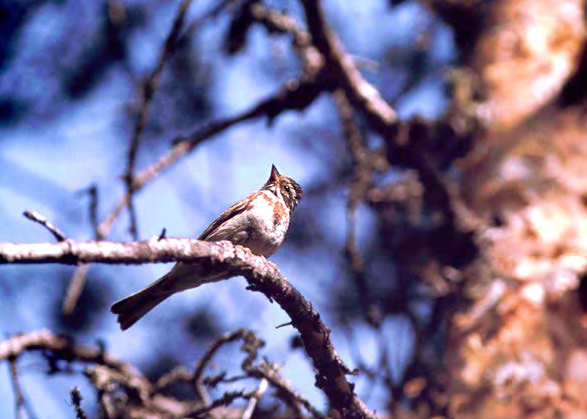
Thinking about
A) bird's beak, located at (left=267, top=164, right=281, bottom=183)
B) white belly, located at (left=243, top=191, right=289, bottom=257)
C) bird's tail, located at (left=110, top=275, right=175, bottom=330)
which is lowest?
bird's tail, located at (left=110, top=275, right=175, bottom=330)

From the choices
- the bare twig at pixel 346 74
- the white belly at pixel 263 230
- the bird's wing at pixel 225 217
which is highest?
the bare twig at pixel 346 74

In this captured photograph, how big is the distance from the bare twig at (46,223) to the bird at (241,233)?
1.06 meters

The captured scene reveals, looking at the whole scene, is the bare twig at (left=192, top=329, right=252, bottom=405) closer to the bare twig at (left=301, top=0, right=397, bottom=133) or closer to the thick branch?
the thick branch

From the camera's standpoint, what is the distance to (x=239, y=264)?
228 cm

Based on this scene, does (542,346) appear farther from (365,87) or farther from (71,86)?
(71,86)

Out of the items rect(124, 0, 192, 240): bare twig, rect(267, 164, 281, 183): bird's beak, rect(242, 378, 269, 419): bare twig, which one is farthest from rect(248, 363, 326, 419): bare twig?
rect(267, 164, 281, 183): bird's beak

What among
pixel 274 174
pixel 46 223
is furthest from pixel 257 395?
pixel 274 174

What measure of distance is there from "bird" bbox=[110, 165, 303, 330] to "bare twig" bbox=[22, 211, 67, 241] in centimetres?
106

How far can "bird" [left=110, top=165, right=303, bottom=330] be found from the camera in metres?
3.08

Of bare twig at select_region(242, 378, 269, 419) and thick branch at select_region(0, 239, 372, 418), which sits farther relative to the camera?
bare twig at select_region(242, 378, 269, 419)

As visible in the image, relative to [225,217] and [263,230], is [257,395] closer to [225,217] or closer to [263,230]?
[263,230]

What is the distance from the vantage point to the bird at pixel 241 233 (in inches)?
121

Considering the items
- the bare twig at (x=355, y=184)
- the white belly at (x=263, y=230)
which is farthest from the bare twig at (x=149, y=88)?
the bare twig at (x=355, y=184)

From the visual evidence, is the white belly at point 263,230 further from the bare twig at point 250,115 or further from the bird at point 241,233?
the bare twig at point 250,115
